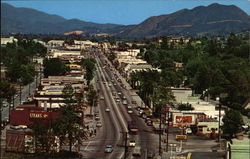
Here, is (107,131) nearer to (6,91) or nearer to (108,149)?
(108,149)

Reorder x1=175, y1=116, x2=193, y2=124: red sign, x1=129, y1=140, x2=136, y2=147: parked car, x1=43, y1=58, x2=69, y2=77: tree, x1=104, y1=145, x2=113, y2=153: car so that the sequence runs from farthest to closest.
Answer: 1. x1=43, y1=58, x2=69, y2=77: tree
2. x1=175, y1=116, x2=193, y2=124: red sign
3. x1=129, y1=140, x2=136, y2=147: parked car
4. x1=104, y1=145, x2=113, y2=153: car

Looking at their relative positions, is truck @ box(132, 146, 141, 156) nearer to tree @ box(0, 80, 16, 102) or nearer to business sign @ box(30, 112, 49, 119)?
business sign @ box(30, 112, 49, 119)

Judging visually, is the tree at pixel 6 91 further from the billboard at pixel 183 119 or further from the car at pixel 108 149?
the car at pixel 108 149

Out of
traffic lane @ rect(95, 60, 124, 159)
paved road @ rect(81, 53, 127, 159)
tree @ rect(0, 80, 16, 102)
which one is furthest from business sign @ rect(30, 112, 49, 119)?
tree @ rect(0, 80, 16, 102)

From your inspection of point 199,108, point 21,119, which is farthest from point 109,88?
point 21,119

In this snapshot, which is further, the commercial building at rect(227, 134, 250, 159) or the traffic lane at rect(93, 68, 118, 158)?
the traffic lane at rect(93, 68, 118, 158)

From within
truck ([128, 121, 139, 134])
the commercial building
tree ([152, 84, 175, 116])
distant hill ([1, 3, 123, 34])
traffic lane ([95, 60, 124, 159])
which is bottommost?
traffic lane ([95, 60, 124, 159])

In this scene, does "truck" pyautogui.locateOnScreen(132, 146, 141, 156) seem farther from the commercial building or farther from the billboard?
the commercial building

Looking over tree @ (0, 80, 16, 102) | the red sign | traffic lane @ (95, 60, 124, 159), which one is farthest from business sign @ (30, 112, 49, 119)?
the red sign

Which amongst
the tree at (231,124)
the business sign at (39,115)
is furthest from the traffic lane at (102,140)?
the tree at (231,124)

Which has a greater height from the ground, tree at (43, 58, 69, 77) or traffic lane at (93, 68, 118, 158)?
tree at (43, 58, 69, 77)

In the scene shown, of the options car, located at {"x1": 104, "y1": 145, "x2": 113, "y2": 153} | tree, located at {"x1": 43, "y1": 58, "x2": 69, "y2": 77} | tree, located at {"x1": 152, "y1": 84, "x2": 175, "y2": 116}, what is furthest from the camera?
tree, located at {"x1": 43, "y1": 58, "x2": 69, "y2": 77}
